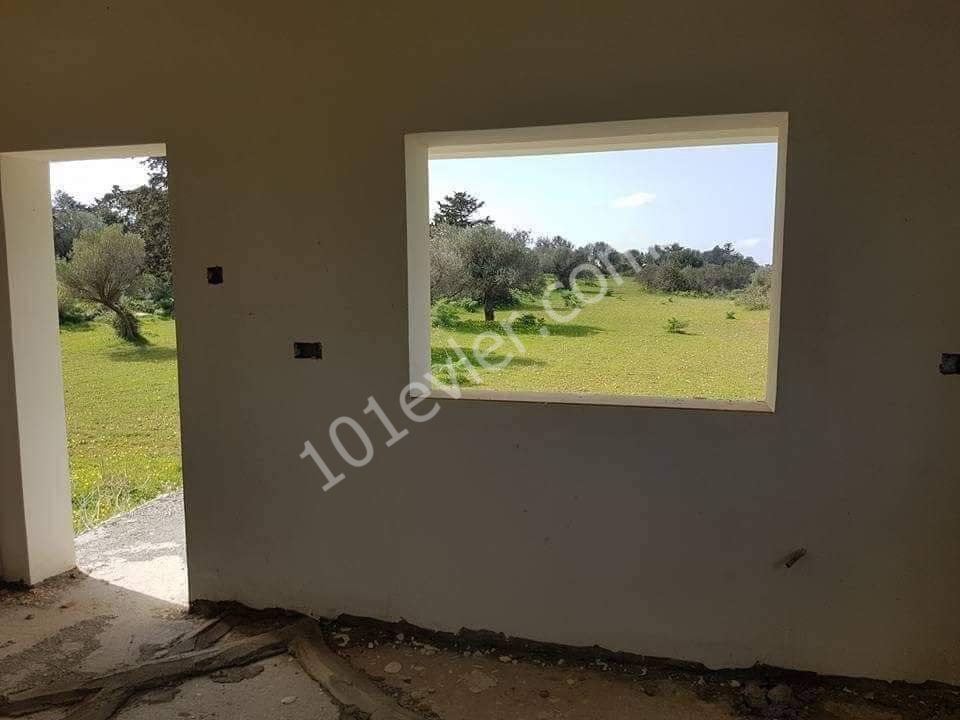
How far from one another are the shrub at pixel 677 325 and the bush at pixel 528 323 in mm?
464

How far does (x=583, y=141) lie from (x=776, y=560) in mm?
1576

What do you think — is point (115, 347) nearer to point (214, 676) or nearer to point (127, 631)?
point (127, 631)

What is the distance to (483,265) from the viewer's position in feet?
7.53

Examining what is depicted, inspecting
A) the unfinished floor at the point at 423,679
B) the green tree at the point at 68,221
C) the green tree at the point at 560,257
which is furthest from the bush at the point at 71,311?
the green tree at the point at 560,257

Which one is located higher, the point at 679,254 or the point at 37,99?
the point at 37,99

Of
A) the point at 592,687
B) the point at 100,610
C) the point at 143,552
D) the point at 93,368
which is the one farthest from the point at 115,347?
the point at 592,687

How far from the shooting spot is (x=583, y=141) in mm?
2107

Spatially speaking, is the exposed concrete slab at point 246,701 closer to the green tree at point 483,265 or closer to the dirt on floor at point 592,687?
the dirt on floor at point 592,687

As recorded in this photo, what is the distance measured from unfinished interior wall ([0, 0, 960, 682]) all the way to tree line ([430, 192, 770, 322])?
232mm

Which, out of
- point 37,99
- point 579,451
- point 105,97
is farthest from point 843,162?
point 37,99

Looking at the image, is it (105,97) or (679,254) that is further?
(105,97)

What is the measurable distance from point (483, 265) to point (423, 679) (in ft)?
4.97

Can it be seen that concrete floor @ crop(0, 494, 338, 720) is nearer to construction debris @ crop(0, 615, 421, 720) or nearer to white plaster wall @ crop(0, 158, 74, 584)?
construction debris @ crop(0, 615, 421, 720)

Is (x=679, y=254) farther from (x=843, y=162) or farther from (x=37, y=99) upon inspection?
(x=37, y=99)
